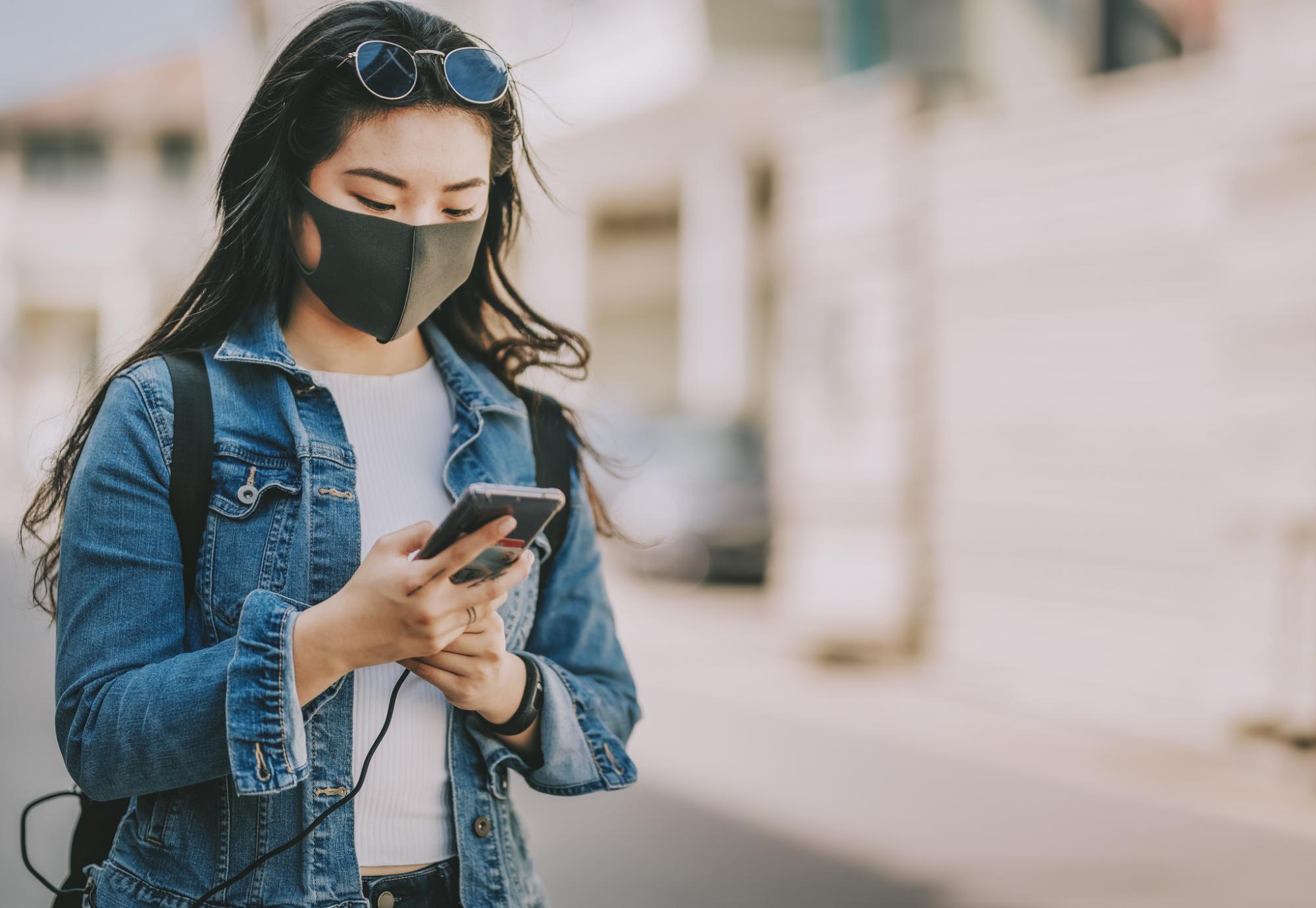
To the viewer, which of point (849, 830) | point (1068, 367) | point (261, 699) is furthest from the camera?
point (1068, 367)

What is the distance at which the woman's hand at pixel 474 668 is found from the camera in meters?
1.53

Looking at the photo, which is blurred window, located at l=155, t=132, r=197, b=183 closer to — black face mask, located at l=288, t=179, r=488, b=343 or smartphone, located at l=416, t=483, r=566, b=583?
black face mask, located at l=288, t=179, r=488, b=343

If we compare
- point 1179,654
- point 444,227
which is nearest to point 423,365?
point 444,227

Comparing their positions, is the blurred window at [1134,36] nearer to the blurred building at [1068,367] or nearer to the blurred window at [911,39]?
the blurred building at [1068,367]

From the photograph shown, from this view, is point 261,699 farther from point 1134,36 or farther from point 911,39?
point 1134,36

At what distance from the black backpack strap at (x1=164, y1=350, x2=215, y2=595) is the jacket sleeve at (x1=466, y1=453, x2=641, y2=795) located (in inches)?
16.7

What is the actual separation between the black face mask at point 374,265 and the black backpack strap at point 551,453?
282 millimetres

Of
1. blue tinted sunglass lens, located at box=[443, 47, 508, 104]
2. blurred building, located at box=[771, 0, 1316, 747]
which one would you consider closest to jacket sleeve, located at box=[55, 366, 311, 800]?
blue tinted sunglass lens, located at box=[443, 47, 508, 104]

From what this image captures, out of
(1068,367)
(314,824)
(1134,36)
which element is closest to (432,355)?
(314,824)

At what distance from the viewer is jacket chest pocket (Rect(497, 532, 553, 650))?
176cm

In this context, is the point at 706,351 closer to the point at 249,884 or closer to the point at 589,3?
the point at 589,3

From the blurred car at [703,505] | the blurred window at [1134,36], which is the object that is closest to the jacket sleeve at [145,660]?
the blurred window at [1134,36]

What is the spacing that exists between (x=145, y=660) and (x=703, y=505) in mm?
10980

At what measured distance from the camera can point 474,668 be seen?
155 centimetres
